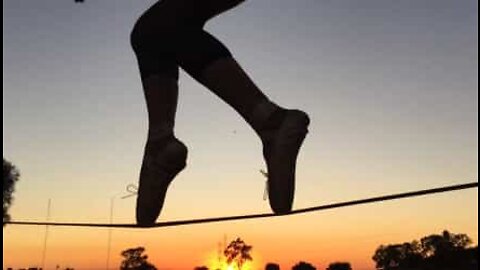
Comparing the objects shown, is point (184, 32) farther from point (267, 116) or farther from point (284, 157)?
point (284, 157)

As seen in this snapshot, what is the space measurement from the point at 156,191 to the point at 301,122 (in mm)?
840

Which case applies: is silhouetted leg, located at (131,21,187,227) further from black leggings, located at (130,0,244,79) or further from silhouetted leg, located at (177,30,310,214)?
silhouetted leg, located at (177,30,310,214)

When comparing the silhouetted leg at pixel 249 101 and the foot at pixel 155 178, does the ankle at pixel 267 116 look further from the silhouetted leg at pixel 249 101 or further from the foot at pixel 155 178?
the foot at pixel 155 178

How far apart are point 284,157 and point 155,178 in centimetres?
71

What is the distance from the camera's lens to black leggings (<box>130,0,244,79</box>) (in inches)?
119

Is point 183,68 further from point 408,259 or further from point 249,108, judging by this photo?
point 408,259

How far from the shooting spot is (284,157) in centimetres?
303

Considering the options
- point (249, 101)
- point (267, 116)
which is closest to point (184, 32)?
point (249, 101)

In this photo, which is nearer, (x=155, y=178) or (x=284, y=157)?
(x=284, y=157)

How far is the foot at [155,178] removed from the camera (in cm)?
327

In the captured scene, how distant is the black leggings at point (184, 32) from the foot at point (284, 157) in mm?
440

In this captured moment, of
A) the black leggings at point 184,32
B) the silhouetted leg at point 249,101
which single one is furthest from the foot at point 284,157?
the black leggings at point 184,32

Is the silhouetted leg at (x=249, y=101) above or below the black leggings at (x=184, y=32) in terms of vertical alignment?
below

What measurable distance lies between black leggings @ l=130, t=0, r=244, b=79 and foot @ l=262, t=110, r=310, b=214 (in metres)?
0.44
